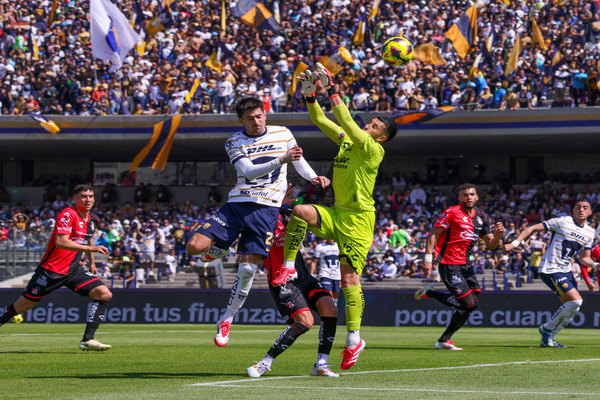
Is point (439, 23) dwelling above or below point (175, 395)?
above

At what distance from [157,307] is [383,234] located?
9.43 metres

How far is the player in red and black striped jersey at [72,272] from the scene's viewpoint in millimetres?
12117

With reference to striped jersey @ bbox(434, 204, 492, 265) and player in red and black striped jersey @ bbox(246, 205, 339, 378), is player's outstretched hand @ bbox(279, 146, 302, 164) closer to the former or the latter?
player in red and black striped jersey @ bbox(246, 205, 339, 378)

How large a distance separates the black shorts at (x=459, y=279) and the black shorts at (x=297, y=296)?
4.50 metres

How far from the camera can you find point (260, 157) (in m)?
8.90

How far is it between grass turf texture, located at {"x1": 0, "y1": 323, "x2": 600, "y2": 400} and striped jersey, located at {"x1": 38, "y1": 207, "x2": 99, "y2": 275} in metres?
1.22

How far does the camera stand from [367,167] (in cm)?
871

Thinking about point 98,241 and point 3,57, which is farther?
point 3,57

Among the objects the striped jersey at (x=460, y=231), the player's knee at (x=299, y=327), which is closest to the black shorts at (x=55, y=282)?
the player's knee at (x=299, y=327)

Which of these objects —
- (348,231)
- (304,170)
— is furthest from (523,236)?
(348,231)

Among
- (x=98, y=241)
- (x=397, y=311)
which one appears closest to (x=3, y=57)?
(x=98, y=241)

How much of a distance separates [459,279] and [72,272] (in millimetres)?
5674

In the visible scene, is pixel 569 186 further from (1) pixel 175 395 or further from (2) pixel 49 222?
(1) pixel 175 395

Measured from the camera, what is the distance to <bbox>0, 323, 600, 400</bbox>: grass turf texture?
704cm
